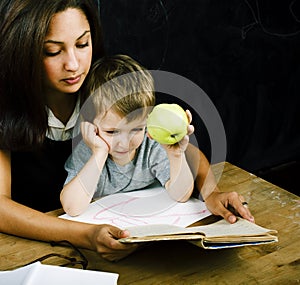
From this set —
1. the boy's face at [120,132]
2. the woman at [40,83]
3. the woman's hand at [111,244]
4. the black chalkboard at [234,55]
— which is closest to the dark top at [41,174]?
the woman at [40,83]

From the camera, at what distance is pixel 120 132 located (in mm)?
1438

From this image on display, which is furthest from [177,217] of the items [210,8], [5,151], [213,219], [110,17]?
[210,8]

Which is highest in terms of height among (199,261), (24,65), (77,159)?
(24,65)

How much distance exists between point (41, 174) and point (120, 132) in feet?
1.32

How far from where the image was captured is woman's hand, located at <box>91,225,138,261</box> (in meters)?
1.20

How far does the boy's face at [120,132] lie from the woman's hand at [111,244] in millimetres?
281

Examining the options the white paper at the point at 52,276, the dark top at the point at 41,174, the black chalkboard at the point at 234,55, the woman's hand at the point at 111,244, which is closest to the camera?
the white paper at the point at 52,276

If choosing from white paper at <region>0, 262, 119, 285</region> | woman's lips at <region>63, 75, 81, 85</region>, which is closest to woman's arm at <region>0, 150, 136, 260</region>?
white paper at <region>0, 262, 119, 285</region>

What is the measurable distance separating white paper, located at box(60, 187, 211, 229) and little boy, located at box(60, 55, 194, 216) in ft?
Result: 0.08

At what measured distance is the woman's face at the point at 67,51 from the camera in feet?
4.75

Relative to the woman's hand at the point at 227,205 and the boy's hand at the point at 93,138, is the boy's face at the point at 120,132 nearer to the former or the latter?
the boy's hand at the point at 93,138

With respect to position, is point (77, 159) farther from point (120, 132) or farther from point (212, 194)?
point (212, 194)

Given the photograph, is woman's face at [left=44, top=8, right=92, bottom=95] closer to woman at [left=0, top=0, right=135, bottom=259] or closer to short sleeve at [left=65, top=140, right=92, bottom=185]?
woman at [left=0, top=0, right=135, bottom=259]

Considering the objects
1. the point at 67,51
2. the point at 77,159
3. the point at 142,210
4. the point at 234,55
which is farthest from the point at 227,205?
the point at 234,55
